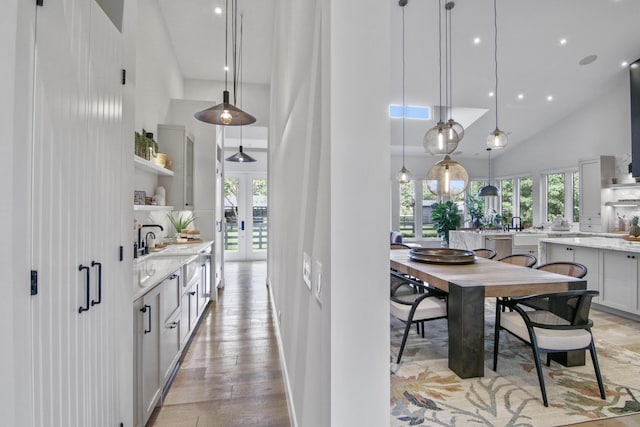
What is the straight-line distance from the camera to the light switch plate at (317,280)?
1.12 metres

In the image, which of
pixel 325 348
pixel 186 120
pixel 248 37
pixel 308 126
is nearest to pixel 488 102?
pixel 248 37

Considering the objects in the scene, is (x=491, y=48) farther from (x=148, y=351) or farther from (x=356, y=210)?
(x=148, y=351)

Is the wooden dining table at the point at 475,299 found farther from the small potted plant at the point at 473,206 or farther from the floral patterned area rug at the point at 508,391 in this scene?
the small potted plant at the point at 473,206

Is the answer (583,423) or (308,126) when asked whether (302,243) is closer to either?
(308,126)

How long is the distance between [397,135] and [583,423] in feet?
24.1

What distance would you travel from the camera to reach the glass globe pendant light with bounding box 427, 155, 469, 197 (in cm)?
346

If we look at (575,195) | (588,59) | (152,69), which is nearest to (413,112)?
(588,59)

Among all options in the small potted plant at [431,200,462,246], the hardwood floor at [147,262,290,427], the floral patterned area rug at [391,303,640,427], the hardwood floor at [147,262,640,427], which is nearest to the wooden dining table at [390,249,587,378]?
the floral patterned area rug at [391,303,640,427]

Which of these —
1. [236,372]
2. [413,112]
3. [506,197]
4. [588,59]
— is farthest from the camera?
[506,197]

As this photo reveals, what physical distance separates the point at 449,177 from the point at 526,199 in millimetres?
7330

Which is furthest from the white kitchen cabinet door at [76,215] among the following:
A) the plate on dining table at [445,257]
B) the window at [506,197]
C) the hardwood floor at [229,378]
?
the window at [506,197]

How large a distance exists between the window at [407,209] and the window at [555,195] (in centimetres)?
358

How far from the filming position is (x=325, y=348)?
1.01 meters

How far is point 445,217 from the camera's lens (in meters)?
9.22
